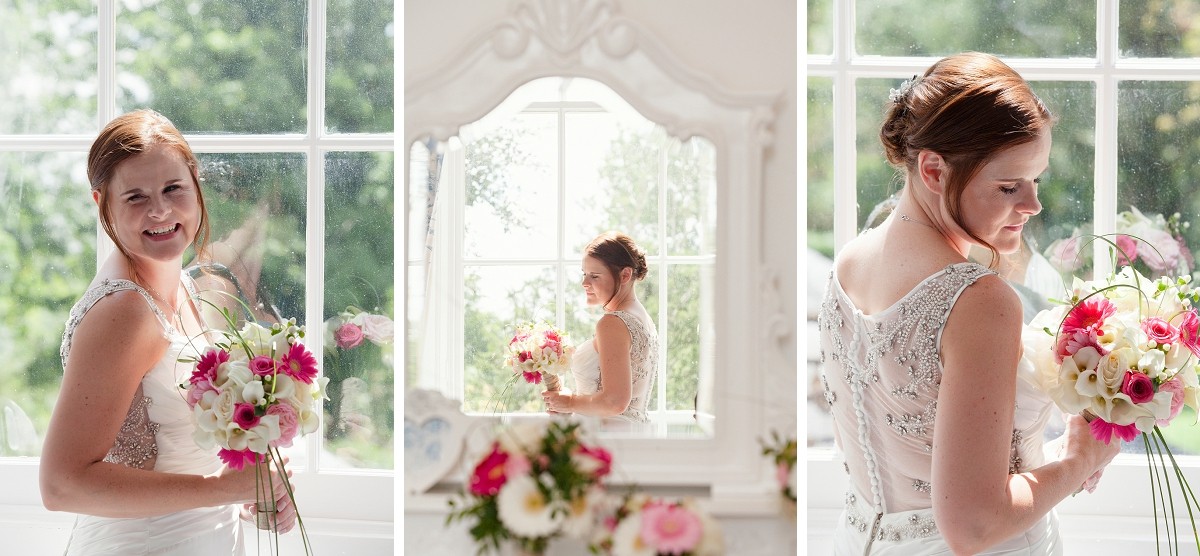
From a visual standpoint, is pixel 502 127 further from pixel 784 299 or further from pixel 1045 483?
pixel 1045 483

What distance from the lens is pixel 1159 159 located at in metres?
1.92

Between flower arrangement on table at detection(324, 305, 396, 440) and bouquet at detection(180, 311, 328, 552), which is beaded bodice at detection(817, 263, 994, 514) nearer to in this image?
bouquet at detection(180, 311, 328, 552)

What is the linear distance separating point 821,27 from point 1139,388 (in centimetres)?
106

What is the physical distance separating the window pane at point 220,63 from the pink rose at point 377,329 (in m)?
0.50

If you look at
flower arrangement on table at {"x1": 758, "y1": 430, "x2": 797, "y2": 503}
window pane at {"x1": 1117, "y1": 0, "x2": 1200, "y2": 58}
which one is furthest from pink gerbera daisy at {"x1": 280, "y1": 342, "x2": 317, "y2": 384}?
window pane at {"x1": 1117, "y1": 0, "x2": 1200, "y2": 58}

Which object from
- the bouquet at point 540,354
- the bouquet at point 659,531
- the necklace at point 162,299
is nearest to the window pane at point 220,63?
the necklace at point 162,299

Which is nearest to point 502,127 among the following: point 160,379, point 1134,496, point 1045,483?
point 160,379

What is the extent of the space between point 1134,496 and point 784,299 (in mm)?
1096

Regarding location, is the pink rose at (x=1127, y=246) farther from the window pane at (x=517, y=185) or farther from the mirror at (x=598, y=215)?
the window pane at (x=517, y=185)

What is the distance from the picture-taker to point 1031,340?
1.35 metres

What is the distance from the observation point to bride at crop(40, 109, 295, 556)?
135cm

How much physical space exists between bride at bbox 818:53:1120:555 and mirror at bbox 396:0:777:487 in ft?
0.91

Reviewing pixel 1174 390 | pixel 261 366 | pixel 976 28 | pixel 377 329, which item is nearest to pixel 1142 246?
pixel 976 28

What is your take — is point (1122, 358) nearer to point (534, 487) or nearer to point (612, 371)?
point (612, 371)
